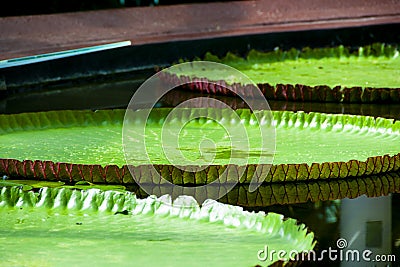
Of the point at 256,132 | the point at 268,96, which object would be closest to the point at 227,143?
the point at 256,132

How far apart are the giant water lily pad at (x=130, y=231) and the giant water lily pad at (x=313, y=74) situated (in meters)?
1.28

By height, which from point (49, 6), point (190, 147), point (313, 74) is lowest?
point (190, 147)

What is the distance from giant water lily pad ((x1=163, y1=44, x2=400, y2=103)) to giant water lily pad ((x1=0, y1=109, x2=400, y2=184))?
462 mm

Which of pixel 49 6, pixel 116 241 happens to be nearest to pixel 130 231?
pixel 116 241

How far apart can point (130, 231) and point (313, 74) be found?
1.88 metres

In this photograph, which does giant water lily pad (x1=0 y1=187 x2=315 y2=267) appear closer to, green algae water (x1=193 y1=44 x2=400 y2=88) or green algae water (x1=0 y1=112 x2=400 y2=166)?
green algae water (x1=0 y1=112 x2=400 y2=166)

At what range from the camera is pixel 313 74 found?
350 centimetres

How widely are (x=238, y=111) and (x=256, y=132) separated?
0.15 m

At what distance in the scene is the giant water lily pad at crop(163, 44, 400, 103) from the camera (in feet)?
10.0

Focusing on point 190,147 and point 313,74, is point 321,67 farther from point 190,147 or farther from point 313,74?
point 190,147

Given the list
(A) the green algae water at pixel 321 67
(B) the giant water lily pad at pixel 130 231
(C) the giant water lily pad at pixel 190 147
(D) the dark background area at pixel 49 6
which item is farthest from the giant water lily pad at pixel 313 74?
(D) the dark background area at pixel 49 6

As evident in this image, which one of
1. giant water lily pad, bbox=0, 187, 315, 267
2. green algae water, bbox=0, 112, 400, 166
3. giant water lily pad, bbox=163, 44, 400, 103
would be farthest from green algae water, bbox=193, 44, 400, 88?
giant water lily pad, bbox=0, 187, 315, 267

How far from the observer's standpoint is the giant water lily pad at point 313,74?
3061 millimetres

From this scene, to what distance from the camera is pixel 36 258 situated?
1.60 m
